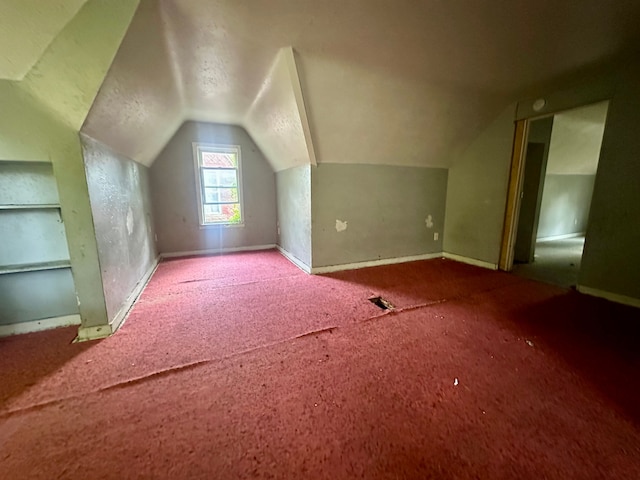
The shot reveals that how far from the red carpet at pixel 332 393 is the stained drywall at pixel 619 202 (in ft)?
1.11

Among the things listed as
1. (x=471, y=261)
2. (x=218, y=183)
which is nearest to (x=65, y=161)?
(x=218, y=183)

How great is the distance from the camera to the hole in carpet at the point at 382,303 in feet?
7.83

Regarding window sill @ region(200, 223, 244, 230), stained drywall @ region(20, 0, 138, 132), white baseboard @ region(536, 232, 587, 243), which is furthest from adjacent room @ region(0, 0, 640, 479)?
white baseboard @ region(536, 232, 587, 243)

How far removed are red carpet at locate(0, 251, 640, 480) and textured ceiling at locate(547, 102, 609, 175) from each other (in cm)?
321

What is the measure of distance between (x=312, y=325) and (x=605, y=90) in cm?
359

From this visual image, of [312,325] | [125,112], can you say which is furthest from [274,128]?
[312,325]

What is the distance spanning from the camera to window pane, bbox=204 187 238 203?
179 inches

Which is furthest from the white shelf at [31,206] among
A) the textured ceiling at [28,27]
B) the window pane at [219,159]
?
the window pane at [219,159]

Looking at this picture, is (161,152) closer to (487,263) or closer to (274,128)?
(274,128)

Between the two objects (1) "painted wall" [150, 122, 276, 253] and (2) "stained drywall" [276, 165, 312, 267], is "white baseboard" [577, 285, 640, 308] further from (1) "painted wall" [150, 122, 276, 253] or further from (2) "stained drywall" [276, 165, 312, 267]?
(1) "painted wall" [150, 122, 276, 253]

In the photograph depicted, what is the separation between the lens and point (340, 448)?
1070mm

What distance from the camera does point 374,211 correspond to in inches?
143

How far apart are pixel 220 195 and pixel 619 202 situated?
17.3 ft

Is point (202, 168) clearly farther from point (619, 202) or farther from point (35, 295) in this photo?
point (619, 202)
